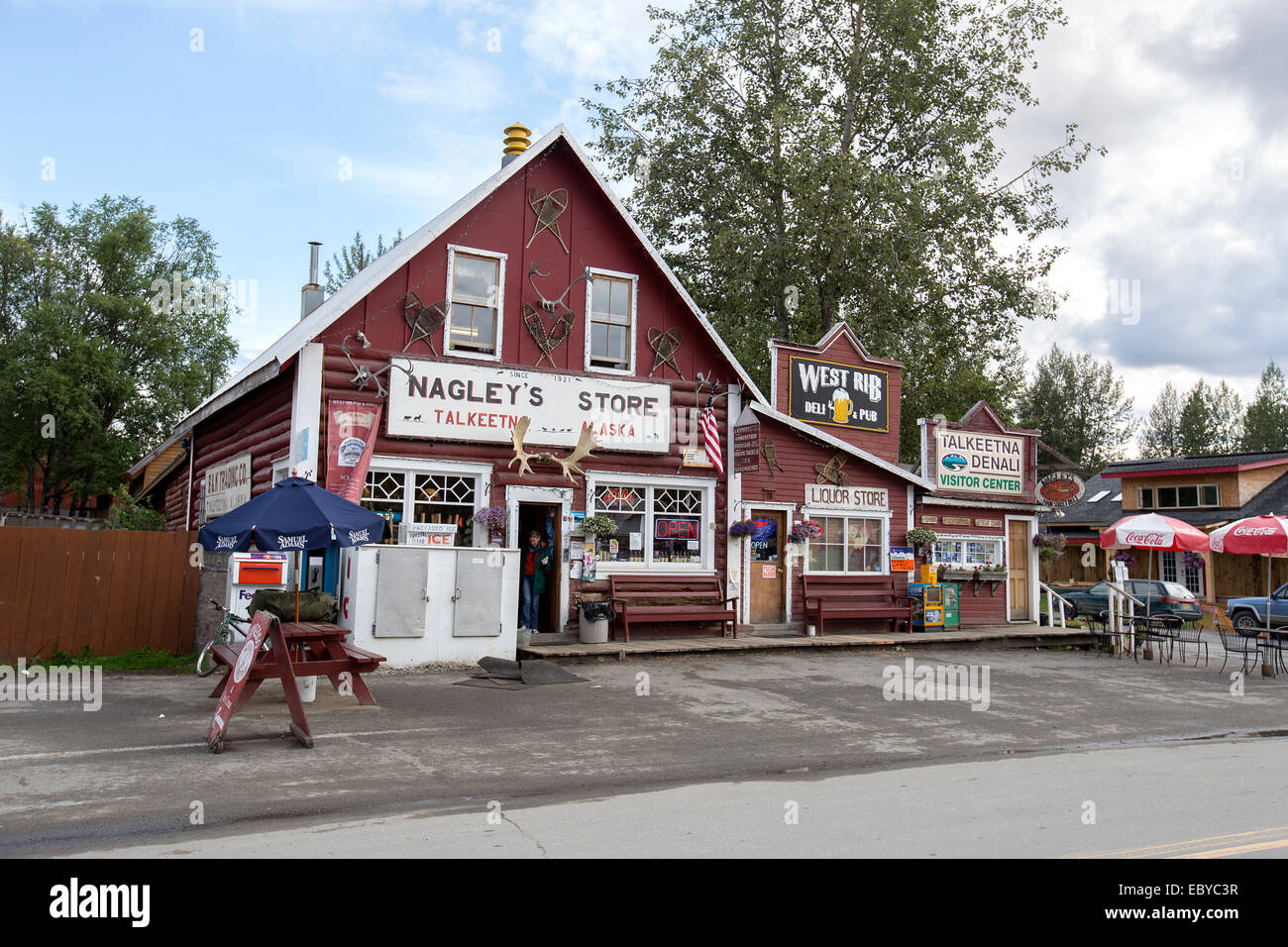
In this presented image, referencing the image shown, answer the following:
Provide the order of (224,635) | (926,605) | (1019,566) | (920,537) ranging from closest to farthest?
1. (224,635)
2. (920,537)
3. (926,605)
4. (1019,566)

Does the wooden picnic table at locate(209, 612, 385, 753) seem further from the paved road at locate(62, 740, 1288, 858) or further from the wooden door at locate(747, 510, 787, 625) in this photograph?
the wooden door at locate(747, 510, 787, 625)

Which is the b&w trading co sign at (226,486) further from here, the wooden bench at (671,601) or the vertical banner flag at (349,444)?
the wooden bench at (671,601)

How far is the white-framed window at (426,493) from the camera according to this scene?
14.7 m

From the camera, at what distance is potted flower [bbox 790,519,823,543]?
60.3 ft

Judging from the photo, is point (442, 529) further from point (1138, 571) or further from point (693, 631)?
point (1138, 571)

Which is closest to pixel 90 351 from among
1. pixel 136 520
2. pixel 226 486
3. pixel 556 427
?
pixel 136 520

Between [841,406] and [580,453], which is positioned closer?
[580,453]

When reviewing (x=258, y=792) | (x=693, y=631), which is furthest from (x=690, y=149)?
(x=258, y=792)

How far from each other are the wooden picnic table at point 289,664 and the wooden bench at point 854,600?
1003cm

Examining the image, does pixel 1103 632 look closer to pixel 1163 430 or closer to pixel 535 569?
pixel 535 569

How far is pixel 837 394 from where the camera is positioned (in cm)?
2038

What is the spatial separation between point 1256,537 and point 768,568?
8420 millimetres

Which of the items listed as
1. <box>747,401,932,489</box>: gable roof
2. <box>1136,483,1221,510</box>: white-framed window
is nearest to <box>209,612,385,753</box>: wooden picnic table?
<box>747,401,932,489</box>: gable roof

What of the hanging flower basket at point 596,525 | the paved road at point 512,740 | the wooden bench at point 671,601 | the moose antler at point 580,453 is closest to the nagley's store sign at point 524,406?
the moose antler at point 580,453
